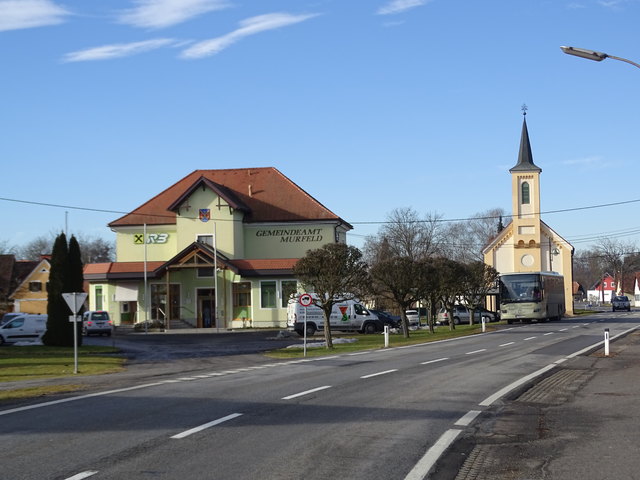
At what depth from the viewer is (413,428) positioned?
36.1ft

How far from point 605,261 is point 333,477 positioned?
133 m

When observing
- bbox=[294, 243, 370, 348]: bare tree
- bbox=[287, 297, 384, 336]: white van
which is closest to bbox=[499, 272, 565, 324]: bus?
bbox=[287, 297, 384, 336]: white van

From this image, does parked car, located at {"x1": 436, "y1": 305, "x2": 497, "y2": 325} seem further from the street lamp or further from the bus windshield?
the street lamp

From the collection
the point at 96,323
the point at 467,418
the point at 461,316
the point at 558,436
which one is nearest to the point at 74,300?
the point at 467,418

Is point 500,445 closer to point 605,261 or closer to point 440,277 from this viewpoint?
point 440,277

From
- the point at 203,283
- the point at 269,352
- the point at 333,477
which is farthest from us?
the point at 203,283

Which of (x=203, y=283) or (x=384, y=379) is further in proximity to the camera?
(x=203, y=283)

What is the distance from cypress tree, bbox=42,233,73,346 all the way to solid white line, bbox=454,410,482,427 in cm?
3057

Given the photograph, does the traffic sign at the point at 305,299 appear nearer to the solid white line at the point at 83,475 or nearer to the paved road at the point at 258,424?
the paved road at the point at 258,424

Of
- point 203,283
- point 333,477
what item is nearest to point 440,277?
point 203,283

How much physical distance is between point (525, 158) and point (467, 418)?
7935 cm

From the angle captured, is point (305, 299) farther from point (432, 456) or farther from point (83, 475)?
point (83, 475)

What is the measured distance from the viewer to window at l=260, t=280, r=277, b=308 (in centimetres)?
5853

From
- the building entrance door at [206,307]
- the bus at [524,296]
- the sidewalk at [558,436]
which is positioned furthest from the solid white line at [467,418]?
the building entrance door at [206,307]
